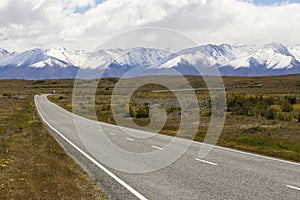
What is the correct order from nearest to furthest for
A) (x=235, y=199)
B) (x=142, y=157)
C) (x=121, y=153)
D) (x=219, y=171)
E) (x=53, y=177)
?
1. (x=235, y=199)
2. (x=53, y=177)
3. (x=219, y=171)
4. (x=142, y=157)
5. (x=121, y=153)

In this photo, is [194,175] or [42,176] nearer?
[194,175]

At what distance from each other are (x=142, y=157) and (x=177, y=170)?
328 cm

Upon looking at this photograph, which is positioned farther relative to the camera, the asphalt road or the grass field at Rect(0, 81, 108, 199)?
the grass field at Rect(0, 81, 108, 199)

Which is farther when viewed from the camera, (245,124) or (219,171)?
(245,124)

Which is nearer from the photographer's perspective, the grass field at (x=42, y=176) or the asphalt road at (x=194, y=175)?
the asphalt road at (x=194, y=175)

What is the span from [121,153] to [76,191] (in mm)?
7314

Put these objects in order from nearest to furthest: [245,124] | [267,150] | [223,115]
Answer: [267,150]
[245,124]
[223,115]

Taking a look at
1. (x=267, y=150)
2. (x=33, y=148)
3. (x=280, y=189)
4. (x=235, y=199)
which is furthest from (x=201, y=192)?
(x=33, y=148)

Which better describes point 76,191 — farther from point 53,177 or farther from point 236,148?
point 236,148

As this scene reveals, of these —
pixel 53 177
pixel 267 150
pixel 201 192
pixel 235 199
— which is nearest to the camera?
pixel 235 199

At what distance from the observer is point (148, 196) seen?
9609 mm

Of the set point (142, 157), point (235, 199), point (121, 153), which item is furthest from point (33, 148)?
point (235, 199)

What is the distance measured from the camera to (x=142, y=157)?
1622cm

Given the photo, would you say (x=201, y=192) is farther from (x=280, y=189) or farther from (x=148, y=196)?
(x=280, y=189)
